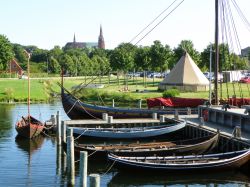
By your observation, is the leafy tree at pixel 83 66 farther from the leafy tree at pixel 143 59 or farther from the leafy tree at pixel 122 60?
the leafy tree at pixel 143 59

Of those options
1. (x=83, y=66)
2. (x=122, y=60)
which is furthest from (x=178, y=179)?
(x=83, y=66)

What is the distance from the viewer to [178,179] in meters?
27.3

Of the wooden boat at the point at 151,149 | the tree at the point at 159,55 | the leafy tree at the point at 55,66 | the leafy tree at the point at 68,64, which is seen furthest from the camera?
the leafy tree at the point at 68,64

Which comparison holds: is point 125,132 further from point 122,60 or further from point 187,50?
point 122,60

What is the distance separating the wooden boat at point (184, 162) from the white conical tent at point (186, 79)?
5194 centimetres

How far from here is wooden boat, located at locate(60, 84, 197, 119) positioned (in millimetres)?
48062

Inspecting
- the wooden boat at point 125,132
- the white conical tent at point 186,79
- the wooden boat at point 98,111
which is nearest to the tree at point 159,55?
the white conical tent at point 186,79

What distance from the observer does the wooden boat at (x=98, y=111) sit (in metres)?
48.1

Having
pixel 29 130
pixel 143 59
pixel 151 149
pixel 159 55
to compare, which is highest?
pixel 159 55

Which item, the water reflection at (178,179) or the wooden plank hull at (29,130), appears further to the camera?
the wooden plank hull at (29,130)

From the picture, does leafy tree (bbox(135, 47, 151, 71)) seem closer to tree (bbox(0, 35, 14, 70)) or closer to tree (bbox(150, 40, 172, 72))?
tree (bbox(150, 40, 172, 72))

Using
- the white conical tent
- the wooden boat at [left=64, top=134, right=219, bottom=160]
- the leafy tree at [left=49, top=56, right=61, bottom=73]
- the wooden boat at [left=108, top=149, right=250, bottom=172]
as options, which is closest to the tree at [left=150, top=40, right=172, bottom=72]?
the white conical tent

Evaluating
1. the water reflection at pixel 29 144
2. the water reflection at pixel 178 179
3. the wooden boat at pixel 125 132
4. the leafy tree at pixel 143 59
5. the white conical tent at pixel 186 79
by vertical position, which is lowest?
the water reflection at pixel 178 179

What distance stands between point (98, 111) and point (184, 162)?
868 inches
